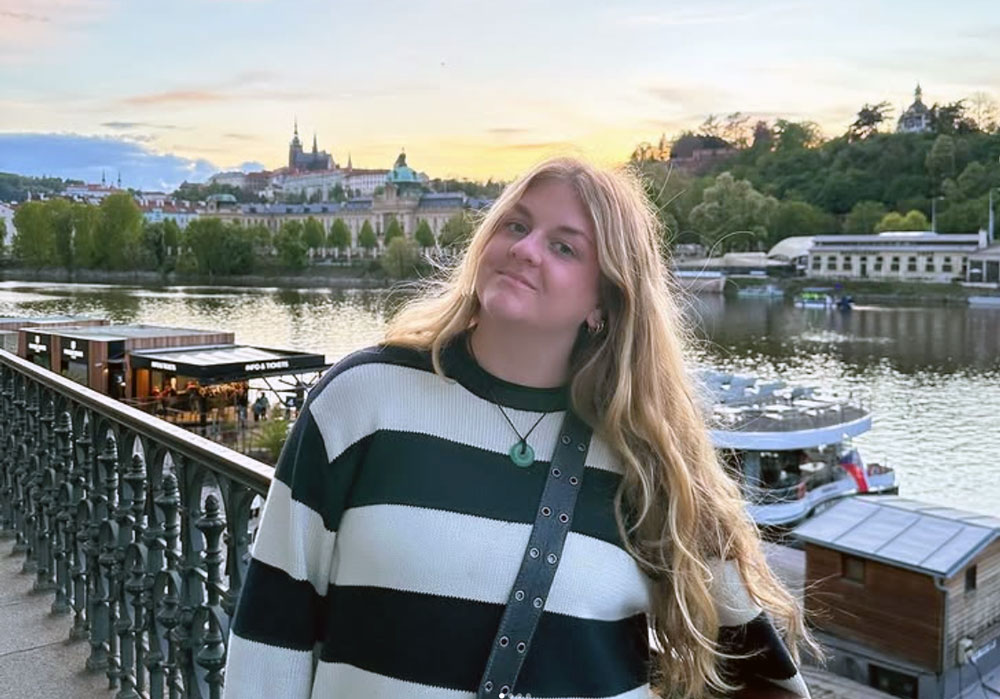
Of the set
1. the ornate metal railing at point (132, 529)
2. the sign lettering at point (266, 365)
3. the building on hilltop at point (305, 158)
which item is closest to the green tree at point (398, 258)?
the sign lettering at point (266, 365)

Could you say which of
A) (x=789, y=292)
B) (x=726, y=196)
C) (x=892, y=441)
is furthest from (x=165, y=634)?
(x=726, y=196)

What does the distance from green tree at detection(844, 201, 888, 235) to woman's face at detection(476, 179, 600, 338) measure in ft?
302

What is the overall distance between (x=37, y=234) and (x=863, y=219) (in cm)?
7377

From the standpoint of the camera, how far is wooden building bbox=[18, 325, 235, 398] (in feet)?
81.4

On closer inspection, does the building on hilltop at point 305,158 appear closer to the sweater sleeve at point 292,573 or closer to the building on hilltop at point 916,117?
the building on hilltop at point 916,117

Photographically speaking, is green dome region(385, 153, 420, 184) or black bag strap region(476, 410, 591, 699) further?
green dome region(385, 153, 420, 184)

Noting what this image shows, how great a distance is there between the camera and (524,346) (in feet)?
4.12

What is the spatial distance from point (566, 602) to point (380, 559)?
0.23 metres

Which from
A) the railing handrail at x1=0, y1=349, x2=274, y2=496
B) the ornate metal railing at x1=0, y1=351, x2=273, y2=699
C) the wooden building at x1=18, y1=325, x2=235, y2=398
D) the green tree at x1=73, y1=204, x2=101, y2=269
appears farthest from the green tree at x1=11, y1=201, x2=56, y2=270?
the railing handrail at x1=0, y1=349, x2=274, y2=496

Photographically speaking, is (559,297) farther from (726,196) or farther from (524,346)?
(726,196)

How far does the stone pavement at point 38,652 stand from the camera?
250 cm

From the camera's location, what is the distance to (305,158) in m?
187

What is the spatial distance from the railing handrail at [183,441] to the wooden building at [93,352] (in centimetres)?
2369

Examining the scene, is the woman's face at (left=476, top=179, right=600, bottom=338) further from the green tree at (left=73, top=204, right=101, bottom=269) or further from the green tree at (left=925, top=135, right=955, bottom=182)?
the green tree at (left=925, top=135, right=955, bottom=182)
